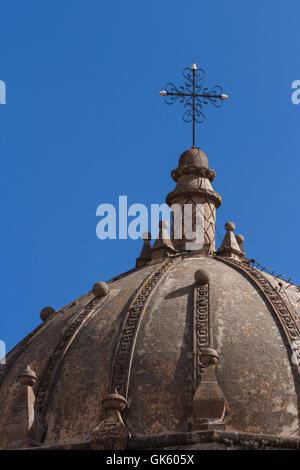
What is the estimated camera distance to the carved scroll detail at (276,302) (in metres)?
25.6

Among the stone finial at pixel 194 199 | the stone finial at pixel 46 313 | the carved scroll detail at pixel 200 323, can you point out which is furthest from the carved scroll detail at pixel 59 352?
the stone finial at pixel 194 199

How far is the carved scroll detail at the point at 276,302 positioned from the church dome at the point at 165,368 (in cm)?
3

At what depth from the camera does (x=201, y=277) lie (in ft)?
88.8

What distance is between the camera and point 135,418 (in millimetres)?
23906

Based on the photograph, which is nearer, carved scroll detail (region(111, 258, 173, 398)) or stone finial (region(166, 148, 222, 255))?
carved scroll detail (region(111, 258, 173, 398))

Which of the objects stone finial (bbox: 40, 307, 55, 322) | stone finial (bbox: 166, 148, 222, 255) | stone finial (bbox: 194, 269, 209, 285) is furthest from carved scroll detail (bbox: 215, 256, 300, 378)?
stone finial (bbox: 40, 307, 55, 322)

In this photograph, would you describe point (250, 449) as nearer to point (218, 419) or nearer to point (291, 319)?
point (218, 419)

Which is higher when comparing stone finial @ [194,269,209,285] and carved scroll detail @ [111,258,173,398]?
stone finial @ [194,269,209,285]

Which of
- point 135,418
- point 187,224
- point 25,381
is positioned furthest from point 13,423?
point 187,224

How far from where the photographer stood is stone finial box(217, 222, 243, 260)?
30.6 meters

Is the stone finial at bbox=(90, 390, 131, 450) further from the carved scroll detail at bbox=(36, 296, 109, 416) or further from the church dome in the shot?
the carved scroll detail at bbox=(36, 296, 109, 416)

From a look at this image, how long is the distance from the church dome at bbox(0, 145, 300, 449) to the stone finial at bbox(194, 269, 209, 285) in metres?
0.03

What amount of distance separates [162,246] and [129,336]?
211 inches

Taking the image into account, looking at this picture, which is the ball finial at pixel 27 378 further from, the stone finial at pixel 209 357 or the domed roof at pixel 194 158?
the domed roof at pixel 194 158
